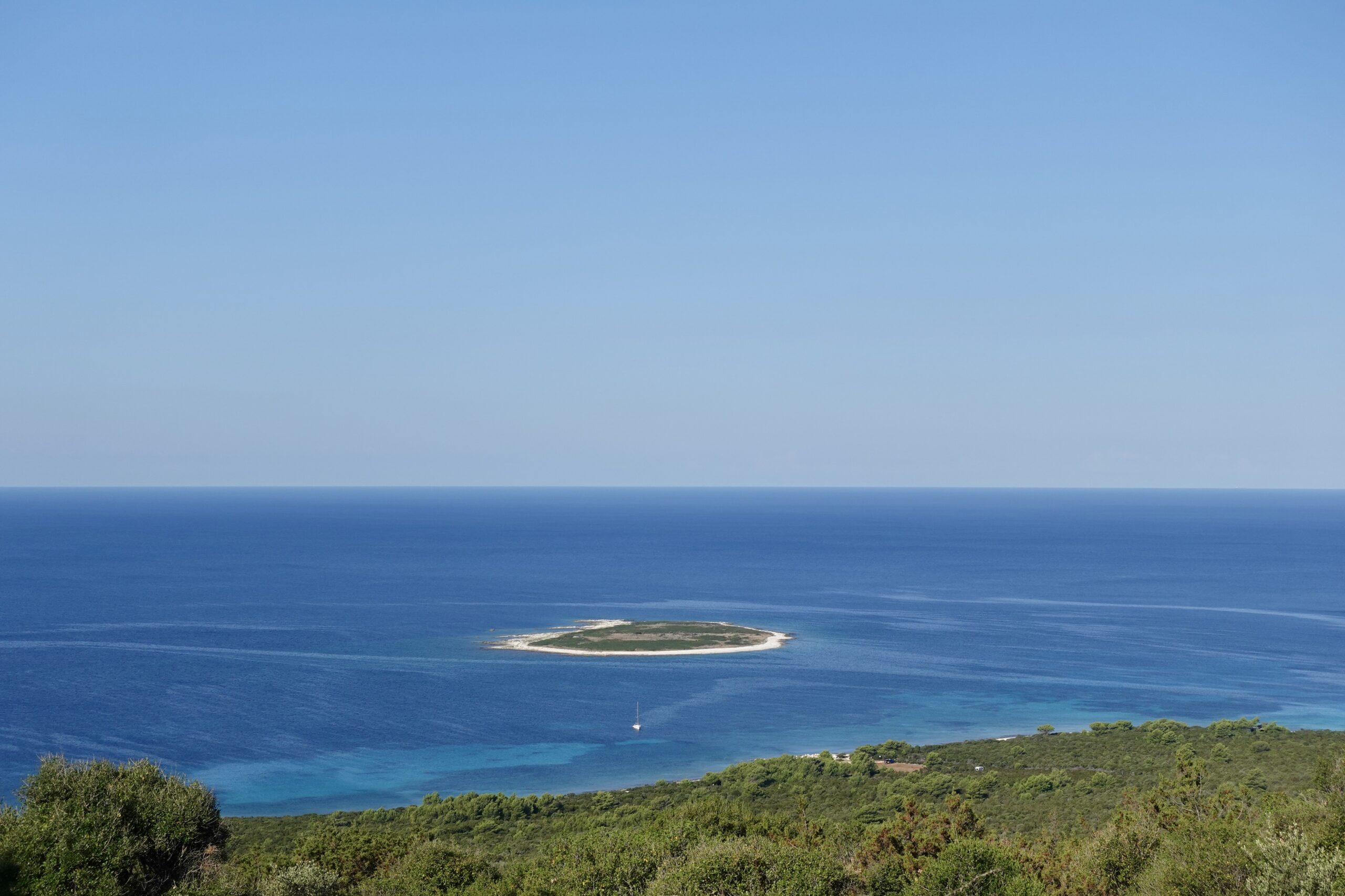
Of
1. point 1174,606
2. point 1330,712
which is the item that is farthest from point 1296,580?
point 1330,712

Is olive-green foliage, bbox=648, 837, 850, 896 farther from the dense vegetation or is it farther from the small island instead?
the small island

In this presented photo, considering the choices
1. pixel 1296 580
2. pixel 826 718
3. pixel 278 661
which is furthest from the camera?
pixel 1296 580

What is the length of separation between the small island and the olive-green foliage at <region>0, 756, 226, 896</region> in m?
76.5

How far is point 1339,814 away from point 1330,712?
205 feet

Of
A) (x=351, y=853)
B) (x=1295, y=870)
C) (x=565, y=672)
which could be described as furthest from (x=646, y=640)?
(x=1295, y=870)

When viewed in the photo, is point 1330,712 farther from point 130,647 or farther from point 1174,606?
point 130,647

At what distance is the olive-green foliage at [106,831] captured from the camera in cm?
1883

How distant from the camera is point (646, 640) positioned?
4104 inches

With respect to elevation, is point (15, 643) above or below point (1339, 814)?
below

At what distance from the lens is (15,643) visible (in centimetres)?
9756

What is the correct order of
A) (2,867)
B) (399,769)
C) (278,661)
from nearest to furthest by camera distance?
1. (2,867)
2. (399,769)
3. (278,661)

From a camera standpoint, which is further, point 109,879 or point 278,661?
point 278,661

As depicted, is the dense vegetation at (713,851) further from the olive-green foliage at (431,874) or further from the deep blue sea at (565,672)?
the deep blue sea at (565,672)

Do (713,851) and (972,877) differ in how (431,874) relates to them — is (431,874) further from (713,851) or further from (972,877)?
(972,877)
